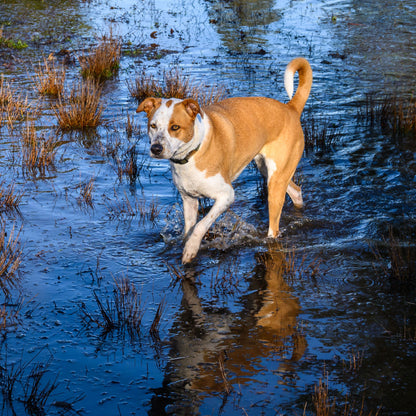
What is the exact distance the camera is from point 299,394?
137 inches

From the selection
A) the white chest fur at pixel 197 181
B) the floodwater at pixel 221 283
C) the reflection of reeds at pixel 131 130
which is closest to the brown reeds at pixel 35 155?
the floodwater at pixel 221 283

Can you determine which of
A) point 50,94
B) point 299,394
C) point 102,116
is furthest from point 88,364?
point 50,94

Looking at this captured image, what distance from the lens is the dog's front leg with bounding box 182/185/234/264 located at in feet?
17.5

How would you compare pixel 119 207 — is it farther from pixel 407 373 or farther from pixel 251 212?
pixel 407 373

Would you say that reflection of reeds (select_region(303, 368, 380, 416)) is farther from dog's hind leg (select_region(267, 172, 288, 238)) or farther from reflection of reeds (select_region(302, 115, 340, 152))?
reflection of reeds (select_region(302, 115, 340, 152))

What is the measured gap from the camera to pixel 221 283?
5.04 m

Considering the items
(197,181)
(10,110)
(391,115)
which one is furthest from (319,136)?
(10,110)

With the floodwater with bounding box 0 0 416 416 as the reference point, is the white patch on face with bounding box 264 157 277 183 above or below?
above

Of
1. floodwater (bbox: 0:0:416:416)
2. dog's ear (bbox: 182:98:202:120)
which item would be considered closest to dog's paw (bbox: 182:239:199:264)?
floodwater (bbox: 0:0:416:416)

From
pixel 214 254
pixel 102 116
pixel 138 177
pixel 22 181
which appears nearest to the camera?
pixel 214 254

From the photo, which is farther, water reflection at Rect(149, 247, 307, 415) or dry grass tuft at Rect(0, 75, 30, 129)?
dry grass tuft at Rect(0, 75, 30, 129)

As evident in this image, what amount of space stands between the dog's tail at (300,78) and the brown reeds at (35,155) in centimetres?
335

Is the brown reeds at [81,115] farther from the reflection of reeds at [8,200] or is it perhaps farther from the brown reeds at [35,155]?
the reflection of reeds at [8,200]

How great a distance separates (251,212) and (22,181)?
2.88m
